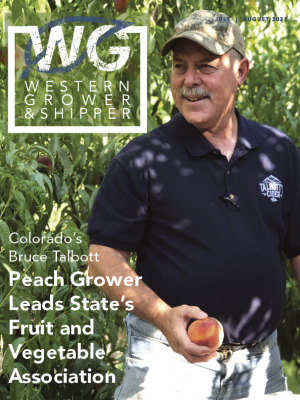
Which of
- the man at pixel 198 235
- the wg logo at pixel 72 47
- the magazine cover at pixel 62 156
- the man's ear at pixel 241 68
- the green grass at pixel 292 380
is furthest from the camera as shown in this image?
the green grass at pixel 292 380

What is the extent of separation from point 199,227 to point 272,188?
0.30 m

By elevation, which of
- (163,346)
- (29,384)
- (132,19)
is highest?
(132,19)

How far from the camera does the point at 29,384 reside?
1.94 m

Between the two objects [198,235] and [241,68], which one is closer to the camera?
[198,235]

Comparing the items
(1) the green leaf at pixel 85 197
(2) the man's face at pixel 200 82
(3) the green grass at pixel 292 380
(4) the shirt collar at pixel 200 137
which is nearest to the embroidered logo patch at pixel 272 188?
(4) the shirt collar at pixel 200 137

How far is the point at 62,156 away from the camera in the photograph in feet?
6.90

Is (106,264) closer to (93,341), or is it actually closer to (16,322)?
(16,322)

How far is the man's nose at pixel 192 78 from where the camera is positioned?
5.50 feet

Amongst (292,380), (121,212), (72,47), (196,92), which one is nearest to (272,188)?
(196,92)

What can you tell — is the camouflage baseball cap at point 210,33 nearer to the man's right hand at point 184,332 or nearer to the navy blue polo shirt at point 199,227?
the navy blue polo shirt at point 199,227

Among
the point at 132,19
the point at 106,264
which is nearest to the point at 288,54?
the point at 132,19

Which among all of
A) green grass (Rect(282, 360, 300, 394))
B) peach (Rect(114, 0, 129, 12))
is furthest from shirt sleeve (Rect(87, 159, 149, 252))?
green grass (Rect(282, 360, 300, 394))

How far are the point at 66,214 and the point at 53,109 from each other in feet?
1.98

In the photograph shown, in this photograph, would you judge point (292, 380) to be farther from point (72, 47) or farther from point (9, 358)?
point (72, 47)
